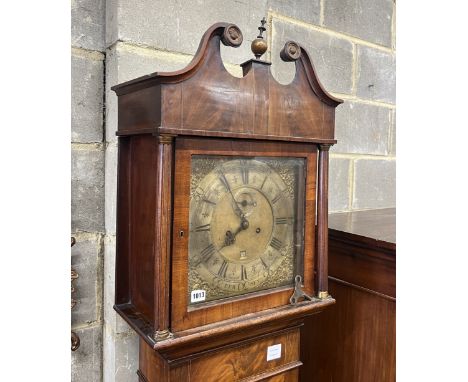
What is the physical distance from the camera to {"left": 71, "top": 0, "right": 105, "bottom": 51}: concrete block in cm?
104

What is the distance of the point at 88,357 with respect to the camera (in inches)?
44.1

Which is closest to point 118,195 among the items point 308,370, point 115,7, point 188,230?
point 188,230

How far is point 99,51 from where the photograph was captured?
1072 mm

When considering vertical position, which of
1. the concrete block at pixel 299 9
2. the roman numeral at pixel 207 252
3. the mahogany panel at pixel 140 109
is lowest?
the roman numeral at pixel 207 252

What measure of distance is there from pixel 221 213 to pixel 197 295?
0.18 m

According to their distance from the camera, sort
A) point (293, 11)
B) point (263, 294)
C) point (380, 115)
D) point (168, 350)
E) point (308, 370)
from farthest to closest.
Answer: point (380, 115) → point (293, 11) → point (308, 370) → point (263, 294) → point (168, 350)

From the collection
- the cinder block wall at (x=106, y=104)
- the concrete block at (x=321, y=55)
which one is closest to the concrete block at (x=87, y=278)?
the cinder block wall at (x=106, y=104)

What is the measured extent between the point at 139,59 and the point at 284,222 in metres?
0.56

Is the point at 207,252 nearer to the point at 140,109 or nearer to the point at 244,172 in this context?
the point at 244,172

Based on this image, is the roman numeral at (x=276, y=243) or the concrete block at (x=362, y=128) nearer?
the roman numeral at (x=276, y=243)

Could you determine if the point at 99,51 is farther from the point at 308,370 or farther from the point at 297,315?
the point at 308,370

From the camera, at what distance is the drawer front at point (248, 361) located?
3.00 ft

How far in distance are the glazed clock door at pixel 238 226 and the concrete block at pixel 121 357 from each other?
0.34 metres

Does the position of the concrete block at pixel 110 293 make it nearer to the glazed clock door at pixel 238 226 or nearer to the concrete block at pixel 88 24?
the glazed clock door at pixel 238 226
